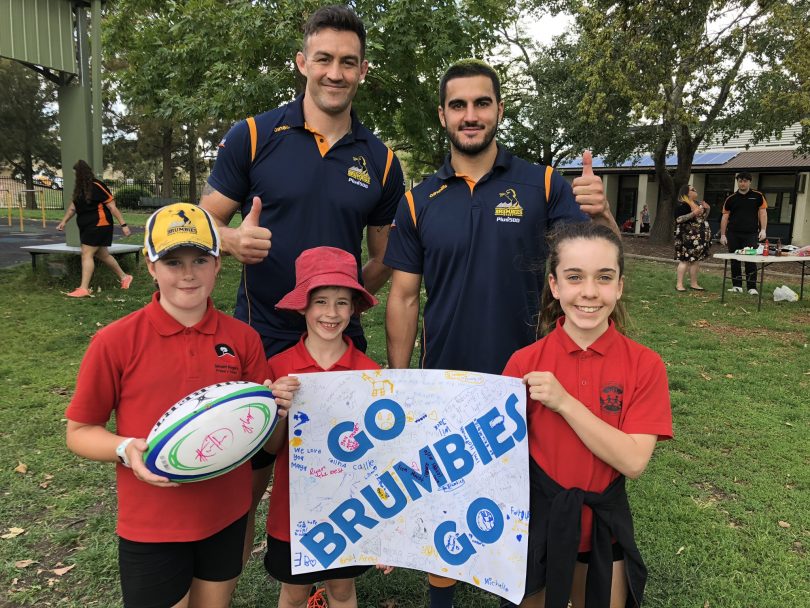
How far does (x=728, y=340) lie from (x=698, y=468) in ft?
15.1

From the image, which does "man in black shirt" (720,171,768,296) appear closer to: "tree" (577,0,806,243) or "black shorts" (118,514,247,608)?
"tree" (577,0,806,243)

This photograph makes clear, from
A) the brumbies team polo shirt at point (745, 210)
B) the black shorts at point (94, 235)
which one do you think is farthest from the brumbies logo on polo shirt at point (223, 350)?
the brumbies team polo shirt at point (745, 210)

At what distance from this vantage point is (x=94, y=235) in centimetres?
994

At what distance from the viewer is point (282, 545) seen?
99.9 inches

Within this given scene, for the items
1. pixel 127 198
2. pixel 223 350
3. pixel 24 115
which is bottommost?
pixel 223 350

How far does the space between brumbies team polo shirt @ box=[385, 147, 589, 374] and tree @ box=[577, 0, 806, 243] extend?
9.64 metres

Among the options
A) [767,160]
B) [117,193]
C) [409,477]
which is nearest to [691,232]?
[409,477]

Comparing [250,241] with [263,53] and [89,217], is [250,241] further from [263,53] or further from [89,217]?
[263,53]

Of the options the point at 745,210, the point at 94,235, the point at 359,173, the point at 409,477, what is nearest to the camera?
the point at 409,477

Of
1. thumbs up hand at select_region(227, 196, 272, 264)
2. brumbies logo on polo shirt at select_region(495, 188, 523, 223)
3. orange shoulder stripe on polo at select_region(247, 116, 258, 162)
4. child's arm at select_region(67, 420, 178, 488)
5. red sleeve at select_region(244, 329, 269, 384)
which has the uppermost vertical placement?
orange shoulder stripe on polo at select_region(247, 116, 258, 162)

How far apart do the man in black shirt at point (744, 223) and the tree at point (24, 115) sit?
4048 centimetres

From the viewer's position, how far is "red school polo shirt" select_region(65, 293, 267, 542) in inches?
79.0

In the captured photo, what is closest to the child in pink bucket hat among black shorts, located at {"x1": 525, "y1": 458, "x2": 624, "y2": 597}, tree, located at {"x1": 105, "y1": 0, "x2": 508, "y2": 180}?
black shorts, located at {"x1": 525, "y1": 458, "x2": 624, "y2": 597}

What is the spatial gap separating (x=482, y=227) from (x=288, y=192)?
0.92 m
